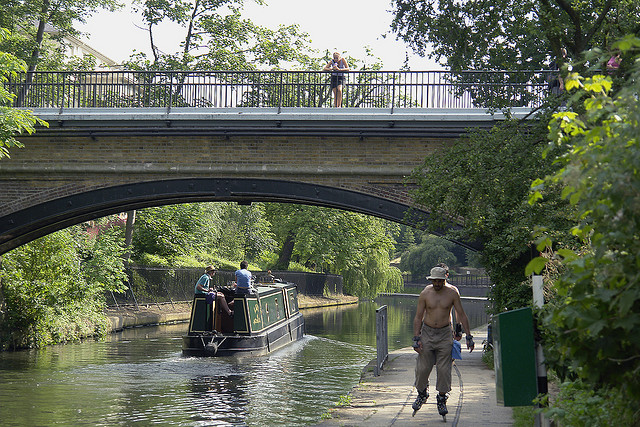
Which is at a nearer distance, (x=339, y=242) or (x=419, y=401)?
(x=419, y=401)

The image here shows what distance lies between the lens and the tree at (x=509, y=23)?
11.8m

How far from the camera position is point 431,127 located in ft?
49.9

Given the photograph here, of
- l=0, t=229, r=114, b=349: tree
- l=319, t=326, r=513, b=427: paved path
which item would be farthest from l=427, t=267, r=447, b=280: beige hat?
l=0, t=229, r=114, b=349: tree

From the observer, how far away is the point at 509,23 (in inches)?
533

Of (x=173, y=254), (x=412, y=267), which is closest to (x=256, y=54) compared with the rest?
(x=173, y=254)

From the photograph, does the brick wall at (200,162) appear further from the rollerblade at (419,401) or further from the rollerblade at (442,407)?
the rollerblade at (442,407)

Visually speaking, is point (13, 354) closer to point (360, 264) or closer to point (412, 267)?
point (360, 264)

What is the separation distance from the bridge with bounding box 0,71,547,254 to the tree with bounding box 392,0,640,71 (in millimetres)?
1180

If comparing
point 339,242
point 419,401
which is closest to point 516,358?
point 419,401

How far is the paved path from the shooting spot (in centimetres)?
738

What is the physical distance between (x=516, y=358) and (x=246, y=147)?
11.8 meters

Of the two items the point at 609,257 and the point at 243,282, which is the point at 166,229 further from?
the point at 609,257

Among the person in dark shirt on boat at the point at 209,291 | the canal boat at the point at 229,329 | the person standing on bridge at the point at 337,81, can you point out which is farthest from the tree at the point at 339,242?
the person standing on bridge at the point at 337,81

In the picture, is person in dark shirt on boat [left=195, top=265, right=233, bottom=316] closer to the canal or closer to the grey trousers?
the canal
